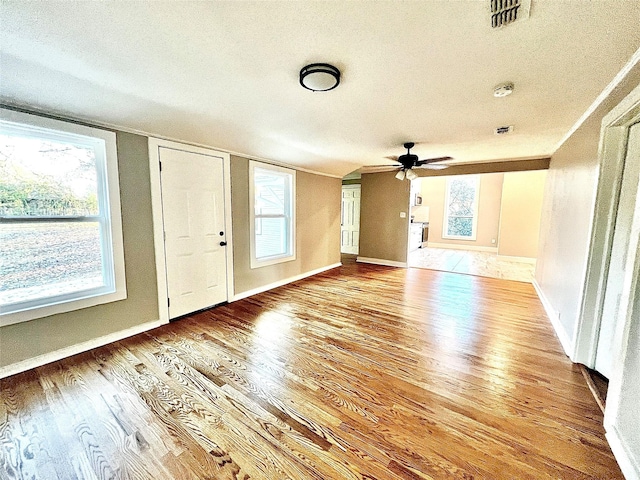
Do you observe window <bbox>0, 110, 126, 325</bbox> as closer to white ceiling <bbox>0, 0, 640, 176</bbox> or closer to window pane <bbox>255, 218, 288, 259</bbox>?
white ceiling <bbox>0, 0, 640, 176</bbox>

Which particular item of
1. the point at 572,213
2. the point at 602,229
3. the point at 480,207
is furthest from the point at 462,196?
the point at 602,229

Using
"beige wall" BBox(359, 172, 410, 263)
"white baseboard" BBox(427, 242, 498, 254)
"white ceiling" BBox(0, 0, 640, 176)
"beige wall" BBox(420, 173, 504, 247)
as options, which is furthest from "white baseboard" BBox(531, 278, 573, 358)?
"beige wall" BBox(420, 173, 504, 247)

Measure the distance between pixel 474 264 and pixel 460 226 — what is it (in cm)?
253

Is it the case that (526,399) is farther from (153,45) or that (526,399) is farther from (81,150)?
(81,150)

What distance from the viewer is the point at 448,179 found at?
838 cm

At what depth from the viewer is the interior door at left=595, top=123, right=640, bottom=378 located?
1901 millimetres

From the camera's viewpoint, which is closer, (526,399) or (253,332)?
(526,399)

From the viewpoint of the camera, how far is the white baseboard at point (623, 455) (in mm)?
1279

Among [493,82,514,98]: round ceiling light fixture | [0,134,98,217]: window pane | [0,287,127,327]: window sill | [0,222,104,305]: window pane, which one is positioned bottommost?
[0,287,127,327]: window sill

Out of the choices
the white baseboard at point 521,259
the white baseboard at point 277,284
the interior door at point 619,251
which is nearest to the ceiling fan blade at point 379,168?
the white baseboard at point 277,284

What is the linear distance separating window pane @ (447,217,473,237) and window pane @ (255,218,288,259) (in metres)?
6.20

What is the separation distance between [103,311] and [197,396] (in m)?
1.50

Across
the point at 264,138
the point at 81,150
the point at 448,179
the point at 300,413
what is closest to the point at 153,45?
the point at 81,150

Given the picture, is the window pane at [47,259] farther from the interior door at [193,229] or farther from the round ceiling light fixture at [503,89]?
the round ceiling light fixture at [503,89]
